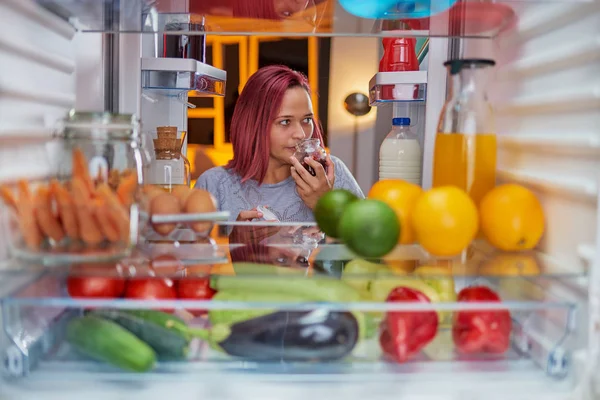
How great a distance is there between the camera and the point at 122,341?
743 millimetres

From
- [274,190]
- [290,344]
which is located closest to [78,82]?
[290,344]

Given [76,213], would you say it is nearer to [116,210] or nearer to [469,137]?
[116,210]

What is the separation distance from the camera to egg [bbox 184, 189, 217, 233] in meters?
0.91

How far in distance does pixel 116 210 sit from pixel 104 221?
18 mm

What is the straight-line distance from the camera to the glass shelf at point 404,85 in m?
1.90

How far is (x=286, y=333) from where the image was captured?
76 centimetres

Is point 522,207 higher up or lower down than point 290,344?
higher up

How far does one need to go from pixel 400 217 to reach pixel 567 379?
0.29 m

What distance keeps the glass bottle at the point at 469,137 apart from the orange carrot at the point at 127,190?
432 mm

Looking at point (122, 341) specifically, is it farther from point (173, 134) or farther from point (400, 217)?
point (173, 134)

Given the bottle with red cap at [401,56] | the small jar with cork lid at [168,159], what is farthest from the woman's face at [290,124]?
the small jar with cork lid at [168,159]

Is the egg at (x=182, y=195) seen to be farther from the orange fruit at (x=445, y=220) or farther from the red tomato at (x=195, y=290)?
the orange fruit at (x=445, y=220)

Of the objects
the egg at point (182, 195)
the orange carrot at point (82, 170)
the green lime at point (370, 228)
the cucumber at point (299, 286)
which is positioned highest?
the orange carrot at point (82, 170)

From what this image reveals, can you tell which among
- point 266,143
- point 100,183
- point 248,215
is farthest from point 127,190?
point 266,143
